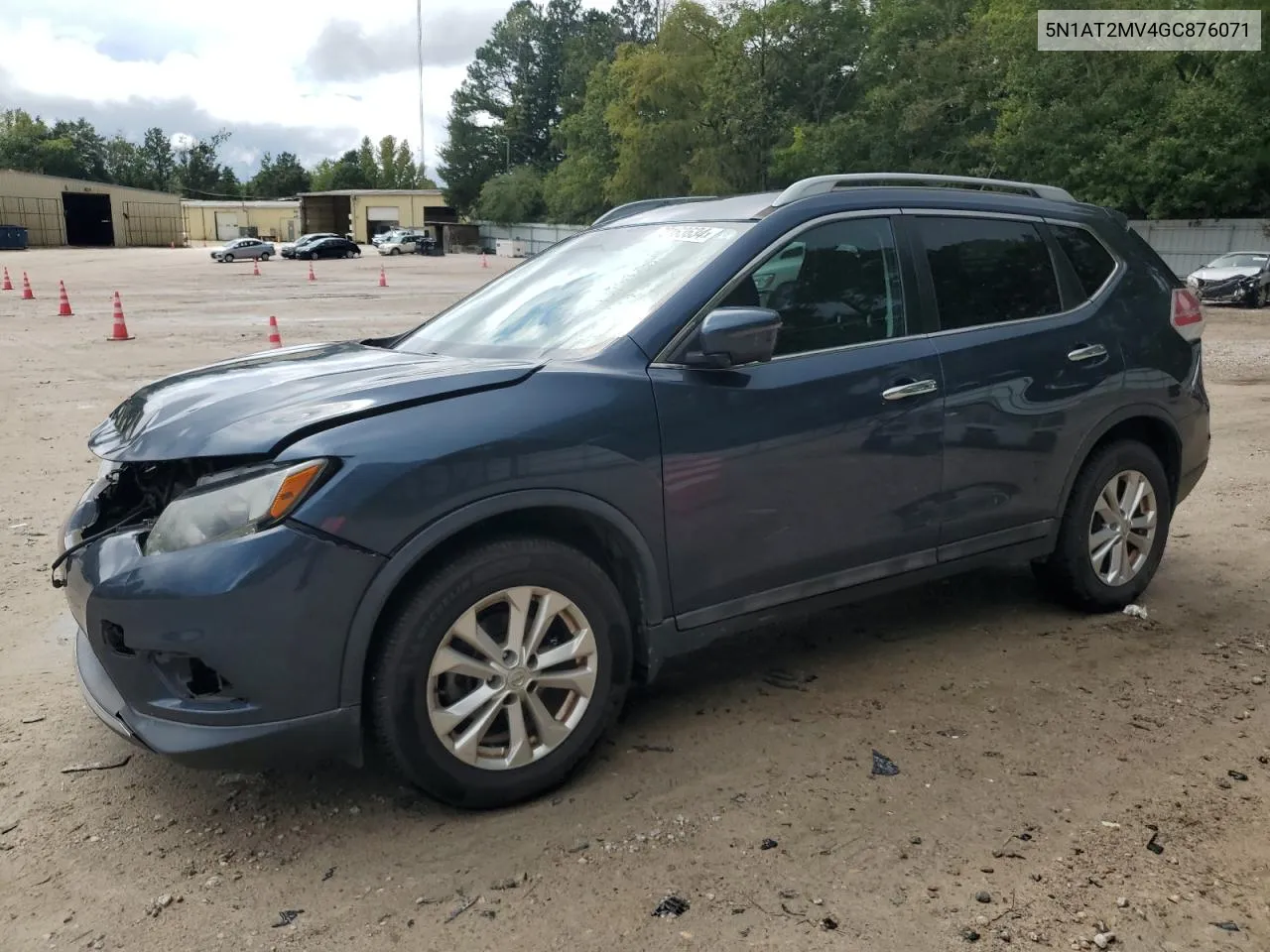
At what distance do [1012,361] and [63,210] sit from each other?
8209 centimetres

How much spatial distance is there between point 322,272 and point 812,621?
43130mm

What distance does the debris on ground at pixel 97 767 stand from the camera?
3412mm

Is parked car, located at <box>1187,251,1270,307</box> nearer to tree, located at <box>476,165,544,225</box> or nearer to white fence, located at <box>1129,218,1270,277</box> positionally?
white fence, located at <box>1129,218,1270,277</box>

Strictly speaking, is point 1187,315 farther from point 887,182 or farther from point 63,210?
point 63,210

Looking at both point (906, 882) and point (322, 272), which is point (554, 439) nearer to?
point (906, 882)

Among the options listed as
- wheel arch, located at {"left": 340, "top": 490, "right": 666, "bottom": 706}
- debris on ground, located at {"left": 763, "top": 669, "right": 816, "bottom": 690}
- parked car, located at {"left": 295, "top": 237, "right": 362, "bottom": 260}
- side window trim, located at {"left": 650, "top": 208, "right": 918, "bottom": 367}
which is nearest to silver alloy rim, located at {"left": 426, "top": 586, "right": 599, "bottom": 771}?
wheel arch, located at {"left": 340, "top": 490, "right": 666, "bottom": 706}

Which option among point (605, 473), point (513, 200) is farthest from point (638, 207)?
point (513, 200)

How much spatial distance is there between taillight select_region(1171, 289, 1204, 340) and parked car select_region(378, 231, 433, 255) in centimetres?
7136

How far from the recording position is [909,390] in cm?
386

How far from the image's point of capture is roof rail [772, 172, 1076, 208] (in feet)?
12.7

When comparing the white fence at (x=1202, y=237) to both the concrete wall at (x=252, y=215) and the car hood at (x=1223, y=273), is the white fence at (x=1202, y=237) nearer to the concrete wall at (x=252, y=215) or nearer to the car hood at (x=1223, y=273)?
the car hood at (x=1223, y=273)

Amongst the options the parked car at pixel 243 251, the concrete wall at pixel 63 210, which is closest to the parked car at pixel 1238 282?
the parked car at pixel 243 251

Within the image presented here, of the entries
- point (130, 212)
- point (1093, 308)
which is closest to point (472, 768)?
point (1093, 308)

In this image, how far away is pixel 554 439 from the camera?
3084 mm
